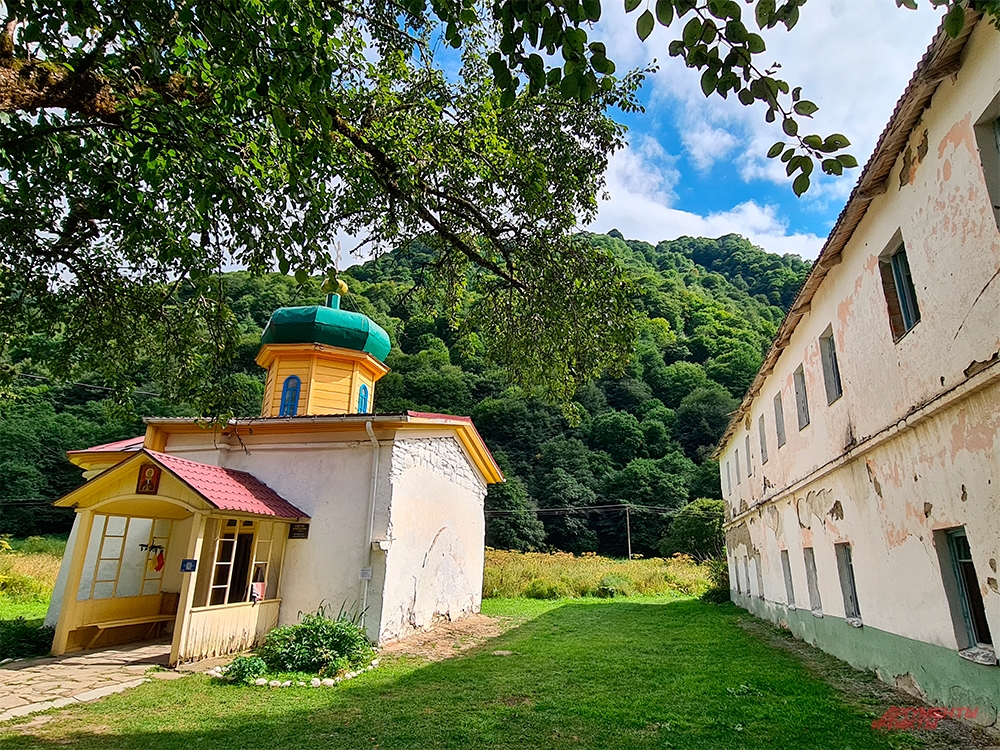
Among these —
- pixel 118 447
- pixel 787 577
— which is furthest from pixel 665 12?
pixel 118 447

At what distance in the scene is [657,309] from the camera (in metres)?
44.2

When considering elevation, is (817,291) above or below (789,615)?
above

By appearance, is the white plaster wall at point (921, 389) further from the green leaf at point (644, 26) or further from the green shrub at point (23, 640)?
the green shrub at point (23, 640)

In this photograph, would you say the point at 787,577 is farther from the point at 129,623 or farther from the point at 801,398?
the point at 129,623

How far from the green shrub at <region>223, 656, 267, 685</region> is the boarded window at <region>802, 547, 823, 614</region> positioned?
351 inches

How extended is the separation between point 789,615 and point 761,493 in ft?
9.85

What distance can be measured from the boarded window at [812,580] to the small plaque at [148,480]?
10779 millimetres

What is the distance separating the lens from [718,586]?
20.2 meters

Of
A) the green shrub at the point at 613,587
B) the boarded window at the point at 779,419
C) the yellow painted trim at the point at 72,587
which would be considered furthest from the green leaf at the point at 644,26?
the green shrub at the point at 613,587

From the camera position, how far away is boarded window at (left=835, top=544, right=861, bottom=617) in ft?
28.2

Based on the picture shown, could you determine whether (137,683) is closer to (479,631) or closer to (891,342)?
(479,631)

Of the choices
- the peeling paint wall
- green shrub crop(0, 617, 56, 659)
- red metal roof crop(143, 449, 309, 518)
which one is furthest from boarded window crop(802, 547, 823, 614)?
green shrub crop(0, 617, 56, 659)

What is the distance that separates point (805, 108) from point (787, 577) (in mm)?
12160

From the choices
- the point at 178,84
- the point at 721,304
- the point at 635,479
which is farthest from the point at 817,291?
the point at 721,304
